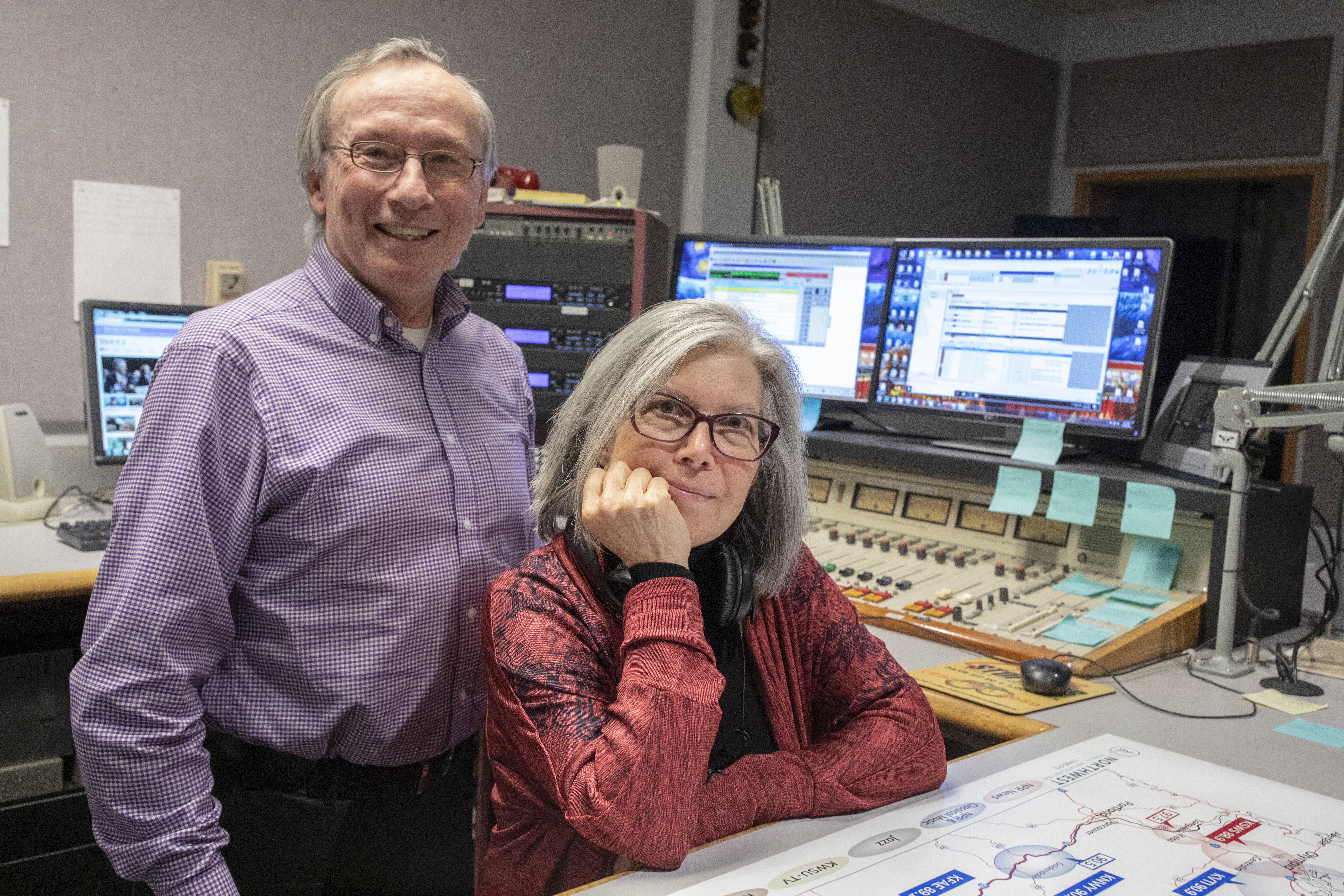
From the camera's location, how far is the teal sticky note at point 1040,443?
1950 millimetres

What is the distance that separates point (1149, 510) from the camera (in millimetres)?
1745

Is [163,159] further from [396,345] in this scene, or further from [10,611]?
[396,345]

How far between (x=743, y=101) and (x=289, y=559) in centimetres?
315

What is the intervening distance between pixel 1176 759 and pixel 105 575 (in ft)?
3.94

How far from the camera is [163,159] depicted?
2.67 m

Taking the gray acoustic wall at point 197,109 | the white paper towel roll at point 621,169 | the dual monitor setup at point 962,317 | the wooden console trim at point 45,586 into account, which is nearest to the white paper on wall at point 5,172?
the gray acoustic wall at point 197,109

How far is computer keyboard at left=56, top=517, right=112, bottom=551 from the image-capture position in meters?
2.08

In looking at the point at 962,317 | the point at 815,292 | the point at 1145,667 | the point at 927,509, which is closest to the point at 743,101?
the point at 815,292

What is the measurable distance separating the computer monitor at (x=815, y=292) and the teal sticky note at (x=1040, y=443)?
0.40m

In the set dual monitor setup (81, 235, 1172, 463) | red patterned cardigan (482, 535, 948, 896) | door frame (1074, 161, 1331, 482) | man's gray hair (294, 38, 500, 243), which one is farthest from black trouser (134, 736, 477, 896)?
door frame (1074, 161, 1331, 482)

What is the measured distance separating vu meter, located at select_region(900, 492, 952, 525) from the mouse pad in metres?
0.47

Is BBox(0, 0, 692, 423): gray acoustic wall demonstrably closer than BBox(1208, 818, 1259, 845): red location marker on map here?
No

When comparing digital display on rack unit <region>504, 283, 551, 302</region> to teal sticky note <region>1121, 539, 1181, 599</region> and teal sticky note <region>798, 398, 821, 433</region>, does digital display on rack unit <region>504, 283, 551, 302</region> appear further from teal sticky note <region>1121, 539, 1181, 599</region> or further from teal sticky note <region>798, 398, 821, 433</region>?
teal sticky note <region>1121, 539, 1181, 599</region>

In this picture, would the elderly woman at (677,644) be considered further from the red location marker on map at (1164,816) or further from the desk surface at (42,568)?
the desk surface at (42,568)
